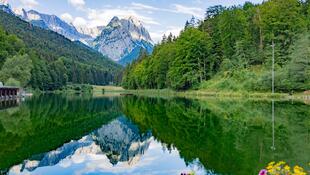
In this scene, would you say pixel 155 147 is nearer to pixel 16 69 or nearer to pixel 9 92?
pixel 9 92

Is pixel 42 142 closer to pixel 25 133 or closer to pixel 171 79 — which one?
pixel 25 133

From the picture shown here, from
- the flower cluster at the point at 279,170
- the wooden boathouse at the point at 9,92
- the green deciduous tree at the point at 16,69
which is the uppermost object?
the green deciduous tree at the point at 16,69

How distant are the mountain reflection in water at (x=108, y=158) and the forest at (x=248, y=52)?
44281 millimetres

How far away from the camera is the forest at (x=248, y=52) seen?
6174 centimetres

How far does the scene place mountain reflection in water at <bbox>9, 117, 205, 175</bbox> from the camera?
552 inches

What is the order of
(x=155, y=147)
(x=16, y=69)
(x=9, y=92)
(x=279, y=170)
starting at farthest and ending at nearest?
(x=16, y=69), (x=9, y=92), (x=155, y=147), (x=279, y=170)

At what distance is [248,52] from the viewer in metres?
79.9

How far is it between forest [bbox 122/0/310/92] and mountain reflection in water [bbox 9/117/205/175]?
44281 mm

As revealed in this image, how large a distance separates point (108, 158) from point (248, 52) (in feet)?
222

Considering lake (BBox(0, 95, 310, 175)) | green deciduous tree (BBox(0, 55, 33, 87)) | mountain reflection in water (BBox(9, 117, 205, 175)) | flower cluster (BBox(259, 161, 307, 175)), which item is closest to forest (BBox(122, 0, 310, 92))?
green deciduous tree (BBox(0, 55, 33, 87))

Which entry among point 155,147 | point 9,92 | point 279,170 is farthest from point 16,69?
point 279,170

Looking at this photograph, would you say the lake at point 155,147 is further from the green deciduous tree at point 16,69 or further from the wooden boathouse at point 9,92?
the green deciduous tree at point 16,69

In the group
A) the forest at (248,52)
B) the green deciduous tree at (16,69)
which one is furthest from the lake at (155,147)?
the green deciduous tree at (16,69)

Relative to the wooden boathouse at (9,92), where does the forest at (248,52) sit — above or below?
above
